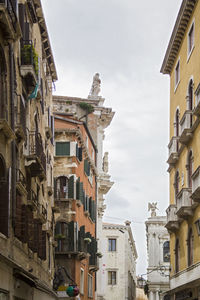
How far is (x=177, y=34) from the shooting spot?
30734 millimetres

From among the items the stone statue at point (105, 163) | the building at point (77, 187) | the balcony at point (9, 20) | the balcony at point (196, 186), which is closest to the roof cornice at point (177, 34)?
the building at point (77, 187)

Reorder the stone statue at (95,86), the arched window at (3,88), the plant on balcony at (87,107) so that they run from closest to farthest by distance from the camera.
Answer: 1. the arched window at (3,88)
2. the plant on balcony at (87,107)
3. the stone statue at (95,86)

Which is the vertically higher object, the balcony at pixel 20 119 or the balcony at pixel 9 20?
the balcony at pixel 9 20

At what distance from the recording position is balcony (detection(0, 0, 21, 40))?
13.6m

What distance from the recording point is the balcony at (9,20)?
13.6 metres

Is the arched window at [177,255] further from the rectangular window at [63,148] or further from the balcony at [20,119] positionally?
the balcony at [20,119]

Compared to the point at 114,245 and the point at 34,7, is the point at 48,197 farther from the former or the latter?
the point at 114,245

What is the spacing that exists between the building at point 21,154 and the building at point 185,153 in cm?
608

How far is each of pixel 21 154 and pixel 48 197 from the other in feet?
31.6

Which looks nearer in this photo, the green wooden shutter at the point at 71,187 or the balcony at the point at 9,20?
the balcony at the point at 9,20

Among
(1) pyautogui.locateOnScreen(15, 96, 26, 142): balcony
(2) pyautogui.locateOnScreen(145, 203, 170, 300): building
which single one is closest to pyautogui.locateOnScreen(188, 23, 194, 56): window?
(1) pyautogui.locateOnScreen(15, 96, 26, 142): balcony

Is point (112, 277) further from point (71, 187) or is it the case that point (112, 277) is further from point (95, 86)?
point (71, 187)

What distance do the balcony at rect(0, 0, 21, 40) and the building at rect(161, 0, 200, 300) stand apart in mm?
10662

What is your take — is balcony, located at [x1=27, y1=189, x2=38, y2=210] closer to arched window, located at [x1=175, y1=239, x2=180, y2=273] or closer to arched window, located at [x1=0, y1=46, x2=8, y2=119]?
arched window, located at [x1=0, y1=46, x2=8, y2=119]
